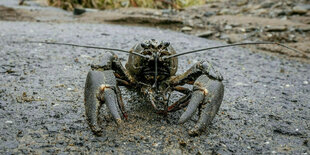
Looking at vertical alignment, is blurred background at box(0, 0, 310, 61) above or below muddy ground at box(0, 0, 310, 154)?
above

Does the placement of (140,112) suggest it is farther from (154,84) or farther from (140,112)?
(154,84)

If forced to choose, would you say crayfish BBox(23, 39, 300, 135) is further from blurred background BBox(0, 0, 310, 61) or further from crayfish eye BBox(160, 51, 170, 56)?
blurred background BBox(0, 0, 310, 61)

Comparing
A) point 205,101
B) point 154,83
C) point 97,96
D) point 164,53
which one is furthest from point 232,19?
point 97,96

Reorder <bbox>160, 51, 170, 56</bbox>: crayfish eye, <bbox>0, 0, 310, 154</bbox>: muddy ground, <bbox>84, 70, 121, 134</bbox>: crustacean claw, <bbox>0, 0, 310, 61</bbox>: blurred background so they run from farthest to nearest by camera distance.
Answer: <bbox>0, 0, 310, 61</bbox>: blurred background → <bbox>160, 51, 170, 56</bbox>: crayfish eye → <bbox>0, 0, 310, 154</bbox>: muddy ground → <bbox>84, 70, 121, 134</bbox>: crustacean claw

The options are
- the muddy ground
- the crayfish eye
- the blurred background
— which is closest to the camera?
the muddy ground

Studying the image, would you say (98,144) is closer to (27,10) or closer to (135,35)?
(135,35)

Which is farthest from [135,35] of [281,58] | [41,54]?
[281,58]

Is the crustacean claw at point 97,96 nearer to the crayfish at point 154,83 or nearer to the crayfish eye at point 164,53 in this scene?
the crayfish at point 154,83

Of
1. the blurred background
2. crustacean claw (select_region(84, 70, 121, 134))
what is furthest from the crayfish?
the blurred background
